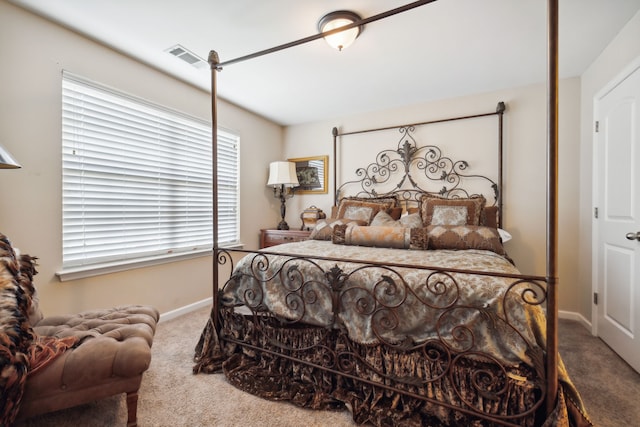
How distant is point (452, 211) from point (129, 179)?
9.83ft

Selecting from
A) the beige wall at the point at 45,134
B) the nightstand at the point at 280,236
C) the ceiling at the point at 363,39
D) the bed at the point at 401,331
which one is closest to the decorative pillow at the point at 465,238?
the bed at the point at 401,331

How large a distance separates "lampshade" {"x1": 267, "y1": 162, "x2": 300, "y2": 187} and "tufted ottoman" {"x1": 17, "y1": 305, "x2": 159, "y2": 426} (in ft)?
8.44

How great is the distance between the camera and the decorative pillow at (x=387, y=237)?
2.30m

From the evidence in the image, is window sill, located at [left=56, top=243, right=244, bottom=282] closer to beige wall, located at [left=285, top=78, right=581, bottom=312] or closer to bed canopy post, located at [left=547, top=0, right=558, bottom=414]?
bed canopy post, located at [left=547, top=0, right=558, bottom=414]

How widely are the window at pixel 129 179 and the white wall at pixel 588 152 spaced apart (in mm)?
3717

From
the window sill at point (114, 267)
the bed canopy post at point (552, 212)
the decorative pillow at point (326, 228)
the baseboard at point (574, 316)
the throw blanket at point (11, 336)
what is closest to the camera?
the throw blanket at point (11, 336)

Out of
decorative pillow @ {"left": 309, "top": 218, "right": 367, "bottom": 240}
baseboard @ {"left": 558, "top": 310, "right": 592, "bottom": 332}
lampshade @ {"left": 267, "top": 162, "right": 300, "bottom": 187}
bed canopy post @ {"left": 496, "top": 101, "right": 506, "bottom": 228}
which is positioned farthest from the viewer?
lampshade @ {"left": 267, "top": 162, "right": 300, "bottom": 187}

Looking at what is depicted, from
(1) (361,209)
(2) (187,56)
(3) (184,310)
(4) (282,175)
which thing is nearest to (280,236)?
(4) (282,175)

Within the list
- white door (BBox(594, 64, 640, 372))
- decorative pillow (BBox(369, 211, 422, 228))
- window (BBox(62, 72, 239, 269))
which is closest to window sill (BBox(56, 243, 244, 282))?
window (BBox(62, 72, 239, 269))

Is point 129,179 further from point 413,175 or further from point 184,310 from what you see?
point 413,175

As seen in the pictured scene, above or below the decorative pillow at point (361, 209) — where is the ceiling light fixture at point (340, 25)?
above

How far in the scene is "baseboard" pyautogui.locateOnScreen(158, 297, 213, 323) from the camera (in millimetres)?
2732

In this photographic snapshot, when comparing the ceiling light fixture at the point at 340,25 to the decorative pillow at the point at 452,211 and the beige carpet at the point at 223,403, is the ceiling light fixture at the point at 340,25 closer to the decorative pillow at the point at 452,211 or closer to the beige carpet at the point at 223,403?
the decorative pillow at the point at 452,211

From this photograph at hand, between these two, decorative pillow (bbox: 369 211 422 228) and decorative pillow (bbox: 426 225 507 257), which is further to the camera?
decorative pillow (bbox: 369 211 422 228)
